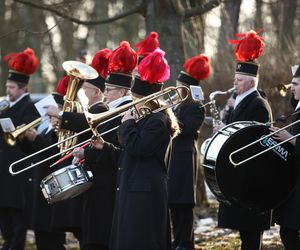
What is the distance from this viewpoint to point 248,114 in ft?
26.5

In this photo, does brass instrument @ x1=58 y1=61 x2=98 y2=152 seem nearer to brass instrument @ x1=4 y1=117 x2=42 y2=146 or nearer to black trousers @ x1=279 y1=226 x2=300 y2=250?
brass instrument @ x1=4 y1=117 x2=42 y2=146

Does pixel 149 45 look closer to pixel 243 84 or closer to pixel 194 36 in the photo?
pixel 243 84

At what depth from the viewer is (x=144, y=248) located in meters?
7.13

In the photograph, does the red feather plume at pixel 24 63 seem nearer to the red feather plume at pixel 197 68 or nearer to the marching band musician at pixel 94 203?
the red feather plume at pixel 197 68

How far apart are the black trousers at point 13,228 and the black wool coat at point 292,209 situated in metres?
3.79

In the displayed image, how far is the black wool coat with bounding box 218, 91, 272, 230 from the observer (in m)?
7.98

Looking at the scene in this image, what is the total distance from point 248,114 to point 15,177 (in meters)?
3.55

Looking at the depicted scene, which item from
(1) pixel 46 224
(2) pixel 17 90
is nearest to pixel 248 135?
(1) pixel 46 224

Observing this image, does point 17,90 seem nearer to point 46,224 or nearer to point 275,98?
point 46,224

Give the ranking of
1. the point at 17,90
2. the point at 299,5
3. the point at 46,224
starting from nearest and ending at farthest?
the point at 46,224, the point at 17,90, the point at 299,5

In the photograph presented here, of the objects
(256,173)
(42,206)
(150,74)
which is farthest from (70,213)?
(256,173)

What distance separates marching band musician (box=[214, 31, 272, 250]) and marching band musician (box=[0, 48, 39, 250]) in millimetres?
2822

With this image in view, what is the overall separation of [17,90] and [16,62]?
16.6 inches

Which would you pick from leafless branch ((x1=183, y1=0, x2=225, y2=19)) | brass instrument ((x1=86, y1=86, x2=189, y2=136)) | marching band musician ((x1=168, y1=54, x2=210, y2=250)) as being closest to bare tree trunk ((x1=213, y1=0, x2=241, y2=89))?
leafless branch ((x1=183, y1=0, x2=225, y2=19))
